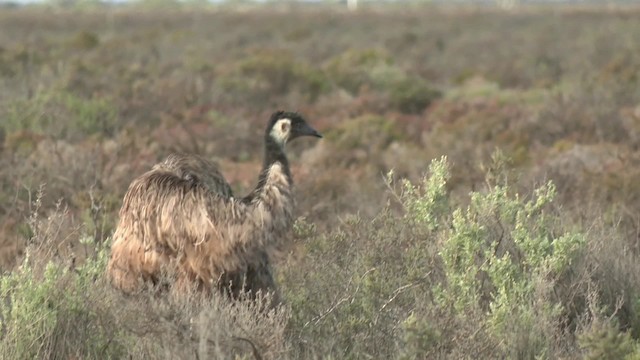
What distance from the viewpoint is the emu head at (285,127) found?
636cm

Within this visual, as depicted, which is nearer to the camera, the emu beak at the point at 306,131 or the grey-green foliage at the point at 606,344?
the grey-green foliage at the point at 606,344

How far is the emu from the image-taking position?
6.12 m

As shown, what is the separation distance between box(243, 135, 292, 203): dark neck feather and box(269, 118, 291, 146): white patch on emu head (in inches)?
1.3

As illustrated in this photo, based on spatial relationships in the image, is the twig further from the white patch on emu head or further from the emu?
the white patch on emu head

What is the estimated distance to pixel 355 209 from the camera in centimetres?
1139

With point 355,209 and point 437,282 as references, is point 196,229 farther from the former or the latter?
point 355,209

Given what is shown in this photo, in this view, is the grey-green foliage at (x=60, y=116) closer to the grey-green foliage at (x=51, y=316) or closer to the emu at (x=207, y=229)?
the emu at (x=207, y=229)

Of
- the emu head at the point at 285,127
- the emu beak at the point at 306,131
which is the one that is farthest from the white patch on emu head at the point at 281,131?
the emu beak at the point at 306,131

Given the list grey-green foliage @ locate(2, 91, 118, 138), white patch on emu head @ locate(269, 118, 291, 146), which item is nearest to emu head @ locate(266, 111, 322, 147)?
white patch on emu head @ locate(269, 118, 291, 146)

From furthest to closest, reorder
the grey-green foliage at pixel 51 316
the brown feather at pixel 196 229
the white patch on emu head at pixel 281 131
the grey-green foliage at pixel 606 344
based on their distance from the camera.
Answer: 1. the white patch on emu head at pixel 281 131
2. the brown feather at pixel 196 229
3. the grey-green foliage at pixel 51 316
4. the grey-green foliage at pixel 606 344

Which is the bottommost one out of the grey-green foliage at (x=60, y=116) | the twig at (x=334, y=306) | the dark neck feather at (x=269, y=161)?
the grey-green foliage at (x=60, y=116)

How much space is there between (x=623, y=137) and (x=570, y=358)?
1105cm

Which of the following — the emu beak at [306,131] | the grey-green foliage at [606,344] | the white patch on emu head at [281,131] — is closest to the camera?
the grey-green foliage at [606,344]

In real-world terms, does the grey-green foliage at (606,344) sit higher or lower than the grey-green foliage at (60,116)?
higher
